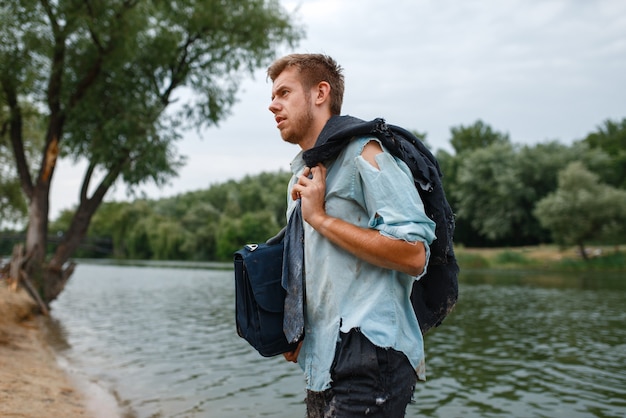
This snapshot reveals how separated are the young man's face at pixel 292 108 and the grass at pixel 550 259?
140ft

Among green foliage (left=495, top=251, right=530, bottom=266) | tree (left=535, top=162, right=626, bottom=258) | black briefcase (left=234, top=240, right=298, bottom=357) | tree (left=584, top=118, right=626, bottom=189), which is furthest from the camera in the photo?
tree (left=584, top=118, right=626, bottom=189)

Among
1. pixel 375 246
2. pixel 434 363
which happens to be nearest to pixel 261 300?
pixel 375 246

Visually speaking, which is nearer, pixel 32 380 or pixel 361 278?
pixel 361 278

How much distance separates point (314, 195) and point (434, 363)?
9.65 meters

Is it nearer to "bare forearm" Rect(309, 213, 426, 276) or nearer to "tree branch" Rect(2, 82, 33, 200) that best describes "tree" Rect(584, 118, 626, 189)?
"tree branch" Rect(2, 82, 33, 200)

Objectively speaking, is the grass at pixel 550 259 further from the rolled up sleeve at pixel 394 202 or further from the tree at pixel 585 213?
the rolled up sleeve at pixel 394 202

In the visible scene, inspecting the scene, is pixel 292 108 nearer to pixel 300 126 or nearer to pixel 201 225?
pixel 300 126

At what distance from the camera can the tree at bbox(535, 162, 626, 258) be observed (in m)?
44.8

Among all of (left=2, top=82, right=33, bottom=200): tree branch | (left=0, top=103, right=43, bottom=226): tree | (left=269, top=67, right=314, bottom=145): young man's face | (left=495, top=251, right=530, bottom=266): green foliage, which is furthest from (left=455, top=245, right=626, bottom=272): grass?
(left=269, top=67, right=314, bottom=145): young man's face

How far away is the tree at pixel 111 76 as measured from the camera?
15.3 m

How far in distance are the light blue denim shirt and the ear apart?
291 millimetres

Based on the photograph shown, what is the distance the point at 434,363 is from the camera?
11039 mm

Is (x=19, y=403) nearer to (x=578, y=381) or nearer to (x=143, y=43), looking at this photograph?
(x=578, y=381)

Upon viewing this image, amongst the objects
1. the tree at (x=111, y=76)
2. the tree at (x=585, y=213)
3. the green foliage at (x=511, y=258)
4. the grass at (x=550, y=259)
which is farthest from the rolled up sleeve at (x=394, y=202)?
the tree at (x=585, y=213)
